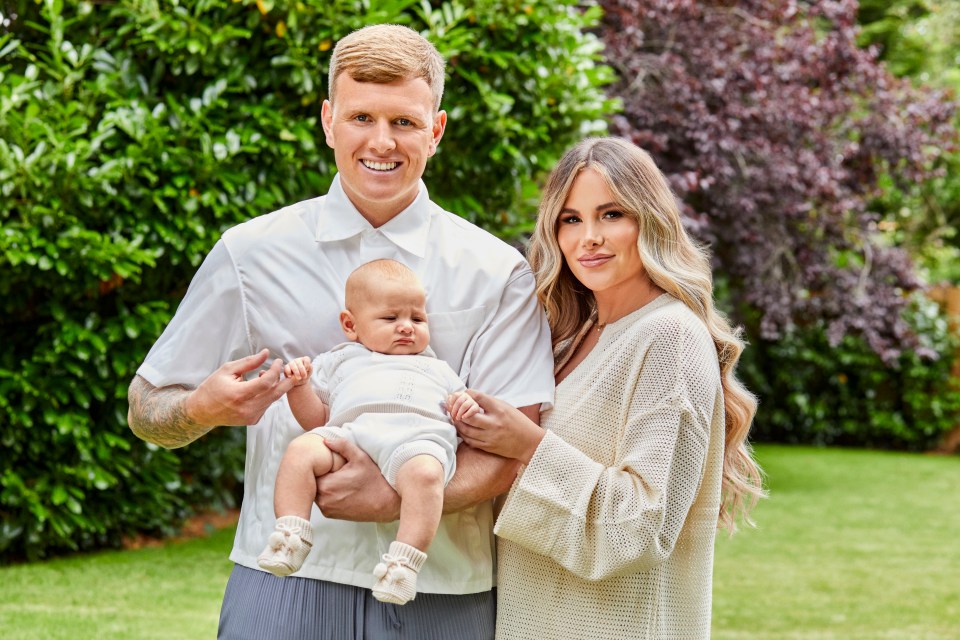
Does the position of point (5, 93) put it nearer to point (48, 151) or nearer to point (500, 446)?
point (48, 151)

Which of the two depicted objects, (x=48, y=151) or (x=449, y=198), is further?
(x=449, y=198)

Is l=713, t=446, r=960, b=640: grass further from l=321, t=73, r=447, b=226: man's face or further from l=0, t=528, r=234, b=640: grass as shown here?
l=321, t=73, r=447, b=226: man's face

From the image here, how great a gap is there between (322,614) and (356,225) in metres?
0.82

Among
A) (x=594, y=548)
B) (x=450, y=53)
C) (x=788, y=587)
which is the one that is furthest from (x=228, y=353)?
(x=788, y=587)

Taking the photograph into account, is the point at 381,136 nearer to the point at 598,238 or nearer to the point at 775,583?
the point at 598,238

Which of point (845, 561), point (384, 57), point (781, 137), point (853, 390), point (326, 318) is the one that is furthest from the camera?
point (853, 390)

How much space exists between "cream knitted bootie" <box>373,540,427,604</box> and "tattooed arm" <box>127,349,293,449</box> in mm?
390

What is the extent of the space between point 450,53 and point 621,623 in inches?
135

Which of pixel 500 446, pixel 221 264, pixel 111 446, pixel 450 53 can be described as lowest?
pixel 111 446

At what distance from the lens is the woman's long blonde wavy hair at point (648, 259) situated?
8.20 feet

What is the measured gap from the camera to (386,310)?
7.54ft

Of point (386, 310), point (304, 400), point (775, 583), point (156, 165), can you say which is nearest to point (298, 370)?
point (304, 400)

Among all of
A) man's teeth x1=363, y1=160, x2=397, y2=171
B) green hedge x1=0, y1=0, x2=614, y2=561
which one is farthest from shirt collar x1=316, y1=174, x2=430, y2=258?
green hedge x1=0, y1=0, x2=614, y2=561

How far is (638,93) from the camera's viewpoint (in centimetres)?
787
